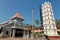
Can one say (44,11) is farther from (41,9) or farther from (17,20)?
(17,20)

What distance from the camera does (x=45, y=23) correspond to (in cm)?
4803

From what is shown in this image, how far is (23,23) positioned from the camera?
26516mm

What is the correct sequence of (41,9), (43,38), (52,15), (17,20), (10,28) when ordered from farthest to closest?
(41,9)
(52,15)
(17,20)
(10,28)
(43,38)

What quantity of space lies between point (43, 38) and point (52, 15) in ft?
95.0

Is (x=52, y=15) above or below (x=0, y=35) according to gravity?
above

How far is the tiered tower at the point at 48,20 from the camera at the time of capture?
44.7 m

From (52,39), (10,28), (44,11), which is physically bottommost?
(52,39)

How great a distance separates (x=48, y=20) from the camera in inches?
1861

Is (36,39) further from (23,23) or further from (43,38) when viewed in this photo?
(23,23)

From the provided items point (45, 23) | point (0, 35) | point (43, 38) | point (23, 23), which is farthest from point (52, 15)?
point (0, 35)

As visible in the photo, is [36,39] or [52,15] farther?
[52,15]

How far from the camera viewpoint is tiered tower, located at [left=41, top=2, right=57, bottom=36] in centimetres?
4466

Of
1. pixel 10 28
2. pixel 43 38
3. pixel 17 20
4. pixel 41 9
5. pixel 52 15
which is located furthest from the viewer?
pixel 41 9

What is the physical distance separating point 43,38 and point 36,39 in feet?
5.44
